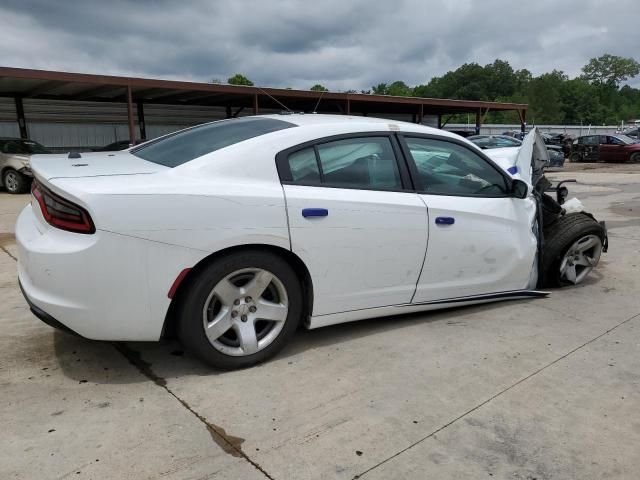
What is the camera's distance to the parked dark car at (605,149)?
25.1 metres

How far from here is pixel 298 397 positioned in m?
2.73

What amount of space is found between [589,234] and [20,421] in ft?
Result: 14.9

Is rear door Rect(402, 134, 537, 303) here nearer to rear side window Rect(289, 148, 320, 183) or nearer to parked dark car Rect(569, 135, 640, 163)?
rear side window Rect(289, 148, 320, 183)

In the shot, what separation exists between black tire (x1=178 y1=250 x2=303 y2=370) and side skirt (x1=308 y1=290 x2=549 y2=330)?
259 mm

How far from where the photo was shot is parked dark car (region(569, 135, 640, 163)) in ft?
82.5

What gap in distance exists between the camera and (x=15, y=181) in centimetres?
1327

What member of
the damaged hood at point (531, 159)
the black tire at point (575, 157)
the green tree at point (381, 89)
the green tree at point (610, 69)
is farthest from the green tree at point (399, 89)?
the damaged hood at point (531, 159)

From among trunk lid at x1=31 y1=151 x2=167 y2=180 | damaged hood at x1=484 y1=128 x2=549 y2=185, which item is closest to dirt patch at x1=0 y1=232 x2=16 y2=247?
trunk lid at x1=31 y1=151 x2=167 y2=180

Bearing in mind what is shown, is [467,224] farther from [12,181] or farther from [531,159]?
[12,181]

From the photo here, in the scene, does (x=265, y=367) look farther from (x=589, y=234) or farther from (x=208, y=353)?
(x=589, y=234)

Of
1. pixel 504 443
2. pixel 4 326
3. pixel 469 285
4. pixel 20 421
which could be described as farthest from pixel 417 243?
pixel 4 326

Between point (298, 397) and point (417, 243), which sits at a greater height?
point (417, 243)

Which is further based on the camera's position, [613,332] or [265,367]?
[613,332]

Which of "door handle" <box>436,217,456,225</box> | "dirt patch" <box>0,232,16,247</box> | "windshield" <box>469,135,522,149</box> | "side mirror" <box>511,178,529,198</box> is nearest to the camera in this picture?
"door handle" <box>436,217,456,225</box>
